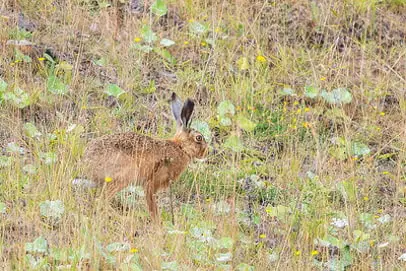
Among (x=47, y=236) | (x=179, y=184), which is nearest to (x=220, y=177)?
(x=179, y=184)

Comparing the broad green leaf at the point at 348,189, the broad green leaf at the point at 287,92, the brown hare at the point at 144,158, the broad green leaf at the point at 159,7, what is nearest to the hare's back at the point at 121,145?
the brown hare at the point at 144,158

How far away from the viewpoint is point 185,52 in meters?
8.84

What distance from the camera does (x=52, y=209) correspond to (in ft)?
19.7

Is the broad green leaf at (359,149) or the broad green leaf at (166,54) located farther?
the broad green leaf at (166,54)

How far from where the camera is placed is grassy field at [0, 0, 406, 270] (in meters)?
6.02

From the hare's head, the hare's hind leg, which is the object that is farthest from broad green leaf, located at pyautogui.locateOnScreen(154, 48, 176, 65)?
the hare's hind leg

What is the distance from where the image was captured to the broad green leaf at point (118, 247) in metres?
5.62

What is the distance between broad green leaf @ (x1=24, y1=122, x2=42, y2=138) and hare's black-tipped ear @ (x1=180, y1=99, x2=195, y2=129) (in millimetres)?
998

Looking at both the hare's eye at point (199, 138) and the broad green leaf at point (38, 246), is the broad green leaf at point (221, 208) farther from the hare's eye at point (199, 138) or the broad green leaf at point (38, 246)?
the broad green leaf at point (38, 246)

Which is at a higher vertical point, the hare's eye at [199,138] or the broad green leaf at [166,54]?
the broad green leaf at [166,54]

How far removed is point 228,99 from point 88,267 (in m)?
2.79

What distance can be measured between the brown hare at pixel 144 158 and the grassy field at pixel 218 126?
0.37 feet

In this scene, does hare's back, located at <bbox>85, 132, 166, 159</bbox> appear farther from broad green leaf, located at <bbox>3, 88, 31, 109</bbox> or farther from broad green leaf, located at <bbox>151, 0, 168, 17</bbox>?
broad green leaf, located at <bbox>151, 0, 168, 17</bbox>

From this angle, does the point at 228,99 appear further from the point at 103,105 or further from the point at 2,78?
the point at 2,78
